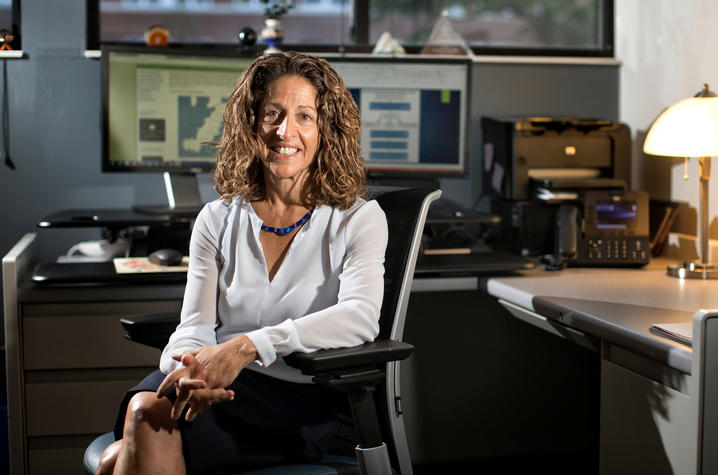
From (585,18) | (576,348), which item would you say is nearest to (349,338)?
(576,348)

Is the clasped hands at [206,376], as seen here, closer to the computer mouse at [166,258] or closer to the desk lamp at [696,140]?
the computer mouse at [166,258]

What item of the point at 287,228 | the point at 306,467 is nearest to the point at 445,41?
the point at 287,228

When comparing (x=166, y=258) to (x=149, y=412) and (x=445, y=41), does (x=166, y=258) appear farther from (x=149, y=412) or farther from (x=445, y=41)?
(x=445, y=41)

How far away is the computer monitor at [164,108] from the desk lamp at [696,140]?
115cm

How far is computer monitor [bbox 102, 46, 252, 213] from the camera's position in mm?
2264

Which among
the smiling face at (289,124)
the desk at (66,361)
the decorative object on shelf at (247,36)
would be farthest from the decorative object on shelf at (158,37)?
the smiling face at (289,124)

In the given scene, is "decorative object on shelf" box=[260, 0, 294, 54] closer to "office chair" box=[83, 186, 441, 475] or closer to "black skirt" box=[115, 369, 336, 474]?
"office chair" box=[83, 186, 441, 475]

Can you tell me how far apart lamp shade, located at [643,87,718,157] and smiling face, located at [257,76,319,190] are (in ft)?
3.41

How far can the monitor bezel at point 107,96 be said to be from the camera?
224 centimetres

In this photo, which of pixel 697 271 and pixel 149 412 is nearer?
pixel 149 412

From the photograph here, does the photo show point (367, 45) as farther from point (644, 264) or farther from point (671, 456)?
point (671, 456)

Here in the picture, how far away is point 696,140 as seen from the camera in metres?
2.04

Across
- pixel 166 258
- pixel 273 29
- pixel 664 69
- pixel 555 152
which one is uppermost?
pixel 273 29

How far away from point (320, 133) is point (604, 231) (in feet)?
3.53
